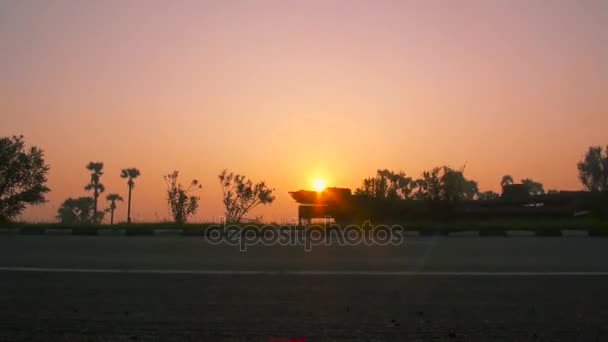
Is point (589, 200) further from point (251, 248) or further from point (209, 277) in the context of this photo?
point (209, 277)

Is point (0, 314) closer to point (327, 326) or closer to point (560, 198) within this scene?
point (327, 326)

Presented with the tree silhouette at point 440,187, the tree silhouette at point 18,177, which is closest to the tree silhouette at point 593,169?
the tree silhouette at point 440,187

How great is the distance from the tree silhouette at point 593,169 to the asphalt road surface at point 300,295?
48.9 meters

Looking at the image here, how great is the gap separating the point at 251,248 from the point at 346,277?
488cm

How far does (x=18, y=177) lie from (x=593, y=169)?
51.9 meters

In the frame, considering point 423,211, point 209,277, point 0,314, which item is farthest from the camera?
point 423,211

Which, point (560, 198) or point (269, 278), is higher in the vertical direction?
point (560, 198)

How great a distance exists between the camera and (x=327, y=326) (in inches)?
214

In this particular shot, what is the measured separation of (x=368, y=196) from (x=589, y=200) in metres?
14.0

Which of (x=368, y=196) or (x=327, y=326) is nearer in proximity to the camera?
(x=327, y=326)

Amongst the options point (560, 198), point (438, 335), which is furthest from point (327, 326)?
point (560, 198)

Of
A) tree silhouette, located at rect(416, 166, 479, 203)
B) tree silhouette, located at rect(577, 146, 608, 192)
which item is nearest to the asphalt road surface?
tree silhouette, located at rect(416, 166, 479, 203)

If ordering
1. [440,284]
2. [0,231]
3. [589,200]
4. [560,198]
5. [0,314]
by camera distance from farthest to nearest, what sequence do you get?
[560,198] → [589,200] → [0,231] → [440,284] → [0,314]

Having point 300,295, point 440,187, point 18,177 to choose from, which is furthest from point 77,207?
point 300,295
